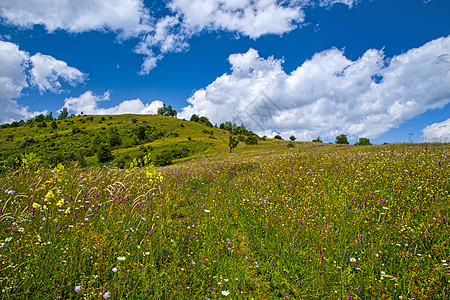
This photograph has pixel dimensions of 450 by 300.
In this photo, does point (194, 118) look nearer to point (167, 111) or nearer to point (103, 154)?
point (167, 111)

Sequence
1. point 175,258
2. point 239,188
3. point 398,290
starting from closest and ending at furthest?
1. point 398,290
2. point 175,258
3. point 239,188

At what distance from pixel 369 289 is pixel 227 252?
2.34 m

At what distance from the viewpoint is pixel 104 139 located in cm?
10975

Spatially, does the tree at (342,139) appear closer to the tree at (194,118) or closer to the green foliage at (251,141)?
the green foliage at (251,141)

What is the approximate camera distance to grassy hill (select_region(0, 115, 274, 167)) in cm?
8650

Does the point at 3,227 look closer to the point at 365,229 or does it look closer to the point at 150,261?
the point at 150,261

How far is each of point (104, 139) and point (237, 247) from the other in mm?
123003

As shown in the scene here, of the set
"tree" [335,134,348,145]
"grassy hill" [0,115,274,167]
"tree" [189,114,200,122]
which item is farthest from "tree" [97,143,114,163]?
"tree" [335,134,348,145]

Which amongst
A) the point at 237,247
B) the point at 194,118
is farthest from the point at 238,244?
the point at 194,118

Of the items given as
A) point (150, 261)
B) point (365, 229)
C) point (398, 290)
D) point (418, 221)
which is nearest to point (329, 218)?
point (365, 229)

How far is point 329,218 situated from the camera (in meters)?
4.85

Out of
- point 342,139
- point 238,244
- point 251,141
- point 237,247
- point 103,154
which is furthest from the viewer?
point 342,139

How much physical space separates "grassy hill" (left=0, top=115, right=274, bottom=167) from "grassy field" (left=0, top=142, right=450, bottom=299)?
7182 centimetres

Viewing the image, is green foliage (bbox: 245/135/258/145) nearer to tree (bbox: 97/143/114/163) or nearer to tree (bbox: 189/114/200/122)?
tree (bbox: 97/143/114/163)
